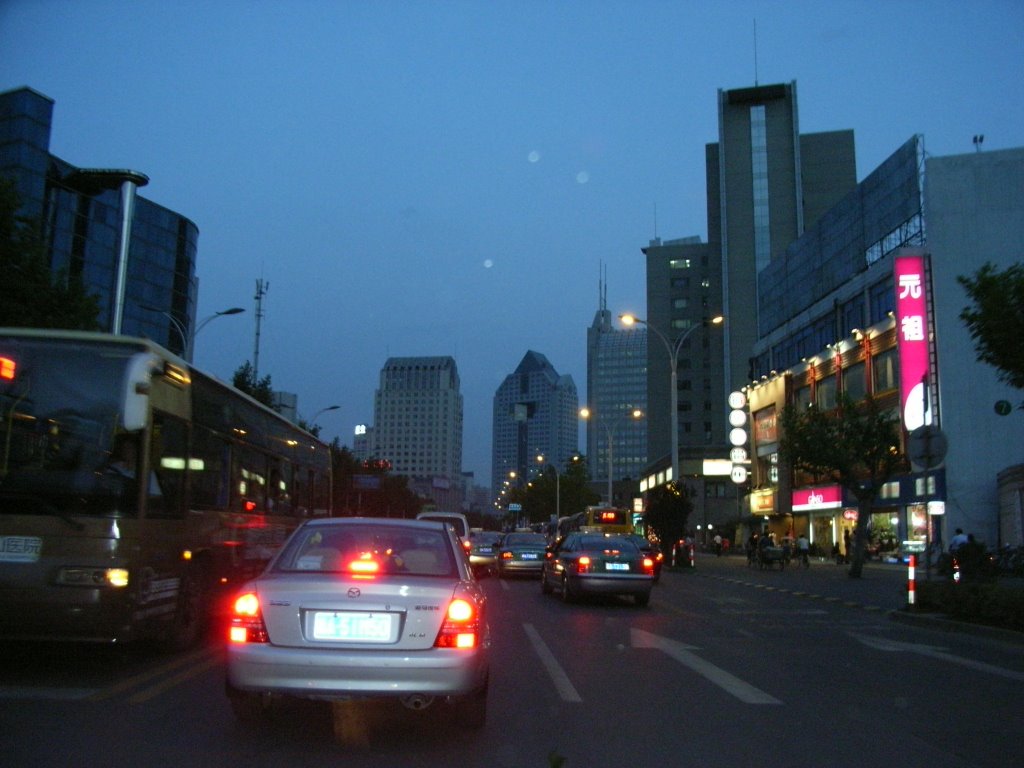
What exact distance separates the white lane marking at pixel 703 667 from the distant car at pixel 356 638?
2.92 metres

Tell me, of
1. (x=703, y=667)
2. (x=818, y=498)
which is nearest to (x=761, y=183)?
(x=818, y=498)

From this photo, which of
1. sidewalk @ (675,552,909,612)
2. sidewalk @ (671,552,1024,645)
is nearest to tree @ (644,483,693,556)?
sidewalk @ (671,552,1024,645)

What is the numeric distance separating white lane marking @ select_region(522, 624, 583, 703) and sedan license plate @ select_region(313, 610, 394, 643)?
2.46 metres

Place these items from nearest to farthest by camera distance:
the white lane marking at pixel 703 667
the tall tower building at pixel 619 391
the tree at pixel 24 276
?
the white lane marking at pixel 703 667 < the tree at pixel 24 276 < the tall tower building at pixel 619 391

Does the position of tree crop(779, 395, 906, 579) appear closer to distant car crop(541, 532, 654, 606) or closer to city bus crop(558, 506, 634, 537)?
distant car crop(541, 532, 654, 606)

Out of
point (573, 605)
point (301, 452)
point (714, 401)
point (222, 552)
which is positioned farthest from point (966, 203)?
point (714, 401)

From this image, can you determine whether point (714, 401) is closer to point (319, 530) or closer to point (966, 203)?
point (966, 203)

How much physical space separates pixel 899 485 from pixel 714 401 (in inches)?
2405

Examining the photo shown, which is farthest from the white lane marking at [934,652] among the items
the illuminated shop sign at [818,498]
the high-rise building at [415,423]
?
the high-rise building at [415,423]

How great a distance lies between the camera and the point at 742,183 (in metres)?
84.8

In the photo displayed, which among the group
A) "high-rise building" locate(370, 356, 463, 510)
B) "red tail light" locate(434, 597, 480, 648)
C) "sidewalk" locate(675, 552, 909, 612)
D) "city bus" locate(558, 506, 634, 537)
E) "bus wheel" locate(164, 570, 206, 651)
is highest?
"high-rise building" locate(370, 356, 463, 510)

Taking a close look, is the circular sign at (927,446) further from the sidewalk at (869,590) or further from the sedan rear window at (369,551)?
the sedan rear window at (369,551)

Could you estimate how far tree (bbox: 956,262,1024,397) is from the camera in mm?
13023

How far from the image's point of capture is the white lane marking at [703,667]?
7.74 m
